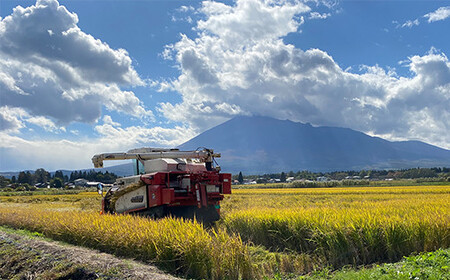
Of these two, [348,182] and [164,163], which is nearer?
[164,163]

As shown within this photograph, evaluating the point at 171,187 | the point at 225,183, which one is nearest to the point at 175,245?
the point at 171,187

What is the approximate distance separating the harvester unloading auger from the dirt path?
3646 millimetres

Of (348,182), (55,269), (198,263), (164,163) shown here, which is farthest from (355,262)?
(348,182)

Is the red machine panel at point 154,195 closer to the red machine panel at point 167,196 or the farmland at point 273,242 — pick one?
the red machine panel at point 167,196

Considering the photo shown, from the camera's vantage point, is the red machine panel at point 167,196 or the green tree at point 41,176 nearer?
the red machine panel at point 167,196

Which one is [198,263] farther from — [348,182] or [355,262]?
[348,182]

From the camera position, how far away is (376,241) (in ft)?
28.1

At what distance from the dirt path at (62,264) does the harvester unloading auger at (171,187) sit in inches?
144

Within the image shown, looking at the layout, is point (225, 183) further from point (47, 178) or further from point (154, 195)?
point (47, 178)

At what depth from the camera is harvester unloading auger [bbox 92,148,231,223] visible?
12.5m

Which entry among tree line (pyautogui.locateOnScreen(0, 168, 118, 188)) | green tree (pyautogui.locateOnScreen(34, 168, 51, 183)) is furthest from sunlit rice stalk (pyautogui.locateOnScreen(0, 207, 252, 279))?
green tree (pyautogui.locateOnScreen(34, 168, 51, 183))

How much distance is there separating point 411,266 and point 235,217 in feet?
23.3

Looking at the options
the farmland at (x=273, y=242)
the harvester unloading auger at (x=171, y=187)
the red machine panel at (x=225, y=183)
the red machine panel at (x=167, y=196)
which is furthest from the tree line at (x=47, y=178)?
the farmland at (x=273, y=242)

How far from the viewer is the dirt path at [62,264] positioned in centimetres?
699
